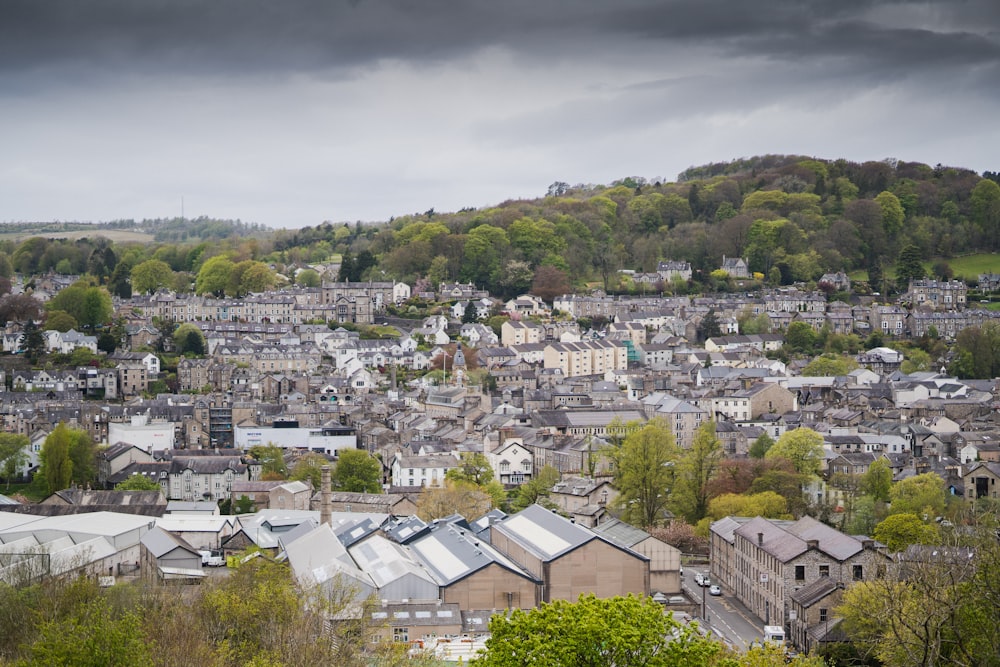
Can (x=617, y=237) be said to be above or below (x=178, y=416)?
above

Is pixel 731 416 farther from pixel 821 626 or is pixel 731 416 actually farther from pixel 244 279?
pixel 244 279

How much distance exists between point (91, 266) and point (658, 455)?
64701 millimetres

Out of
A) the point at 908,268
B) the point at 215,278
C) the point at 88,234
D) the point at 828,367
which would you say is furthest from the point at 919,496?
the point at 88,234

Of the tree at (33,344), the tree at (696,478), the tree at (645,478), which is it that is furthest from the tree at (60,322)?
the tree at (696,478)

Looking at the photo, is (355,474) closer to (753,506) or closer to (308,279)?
(753,506)

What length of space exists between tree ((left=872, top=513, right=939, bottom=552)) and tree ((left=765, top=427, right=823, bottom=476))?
1107 cm

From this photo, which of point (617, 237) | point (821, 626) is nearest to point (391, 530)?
point (821, 626)

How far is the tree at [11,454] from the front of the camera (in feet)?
166

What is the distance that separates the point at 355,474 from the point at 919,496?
18.8 m

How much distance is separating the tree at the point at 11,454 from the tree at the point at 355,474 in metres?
12.1

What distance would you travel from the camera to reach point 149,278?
91000 millimetres

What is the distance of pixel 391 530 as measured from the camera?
1425 inches

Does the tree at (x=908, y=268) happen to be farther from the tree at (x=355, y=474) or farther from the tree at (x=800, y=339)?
the tree at (x=355, y=474)

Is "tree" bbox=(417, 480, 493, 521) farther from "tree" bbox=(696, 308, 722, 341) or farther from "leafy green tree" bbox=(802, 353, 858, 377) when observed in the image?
"tree" bbox=(696, 308, 722, 341)
